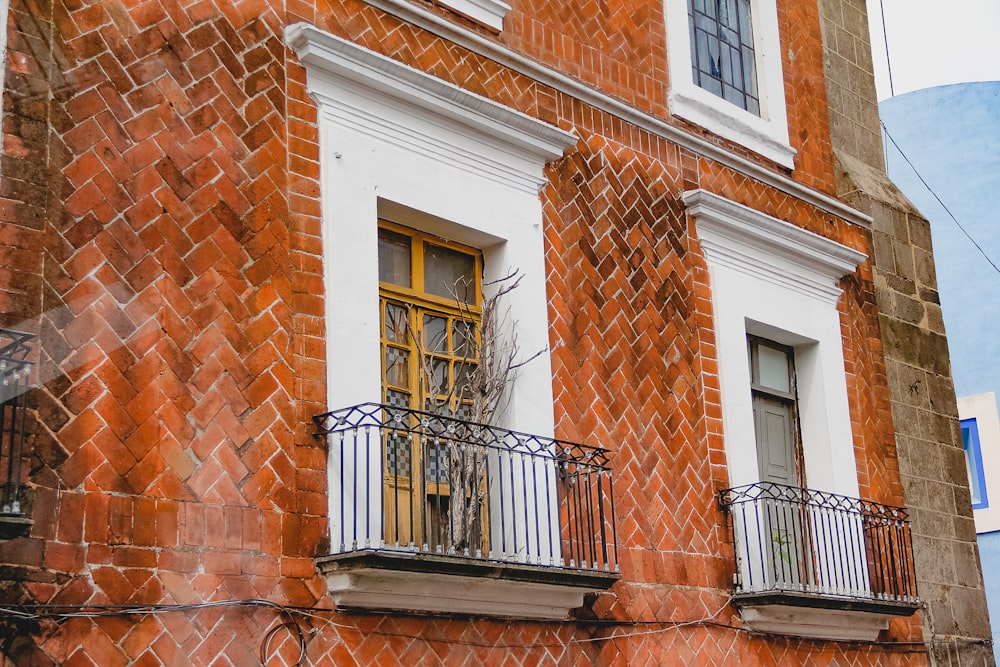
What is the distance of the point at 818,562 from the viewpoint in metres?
9.59

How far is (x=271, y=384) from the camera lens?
722 cm

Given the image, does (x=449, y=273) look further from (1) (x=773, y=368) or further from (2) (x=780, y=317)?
(1) (x=773, y=368)

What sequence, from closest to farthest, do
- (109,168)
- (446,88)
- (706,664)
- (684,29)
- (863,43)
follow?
(109,168) < (446,88) < (706,664) < (684,29) < (863,43)

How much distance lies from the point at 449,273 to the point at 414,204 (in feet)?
2.07

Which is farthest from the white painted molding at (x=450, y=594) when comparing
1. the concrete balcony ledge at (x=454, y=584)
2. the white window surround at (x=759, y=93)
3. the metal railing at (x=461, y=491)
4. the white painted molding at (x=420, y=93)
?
the white window surround at (x=759, y=93)

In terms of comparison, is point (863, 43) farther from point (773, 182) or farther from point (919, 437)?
point (919, 437)

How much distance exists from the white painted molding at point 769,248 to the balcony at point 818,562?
1.68 metres

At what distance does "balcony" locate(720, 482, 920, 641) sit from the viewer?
938cm

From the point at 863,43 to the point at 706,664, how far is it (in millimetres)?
6409

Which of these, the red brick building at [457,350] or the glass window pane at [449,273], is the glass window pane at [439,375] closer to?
the red brick building at [457,350]

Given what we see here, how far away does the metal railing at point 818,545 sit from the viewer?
9.48 meters

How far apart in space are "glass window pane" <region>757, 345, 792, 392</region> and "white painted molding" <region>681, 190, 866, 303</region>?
0.52 meters

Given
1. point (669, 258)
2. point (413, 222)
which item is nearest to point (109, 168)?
point (413, 222)

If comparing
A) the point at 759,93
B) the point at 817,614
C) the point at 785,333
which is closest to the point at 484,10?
the point at 759,93
